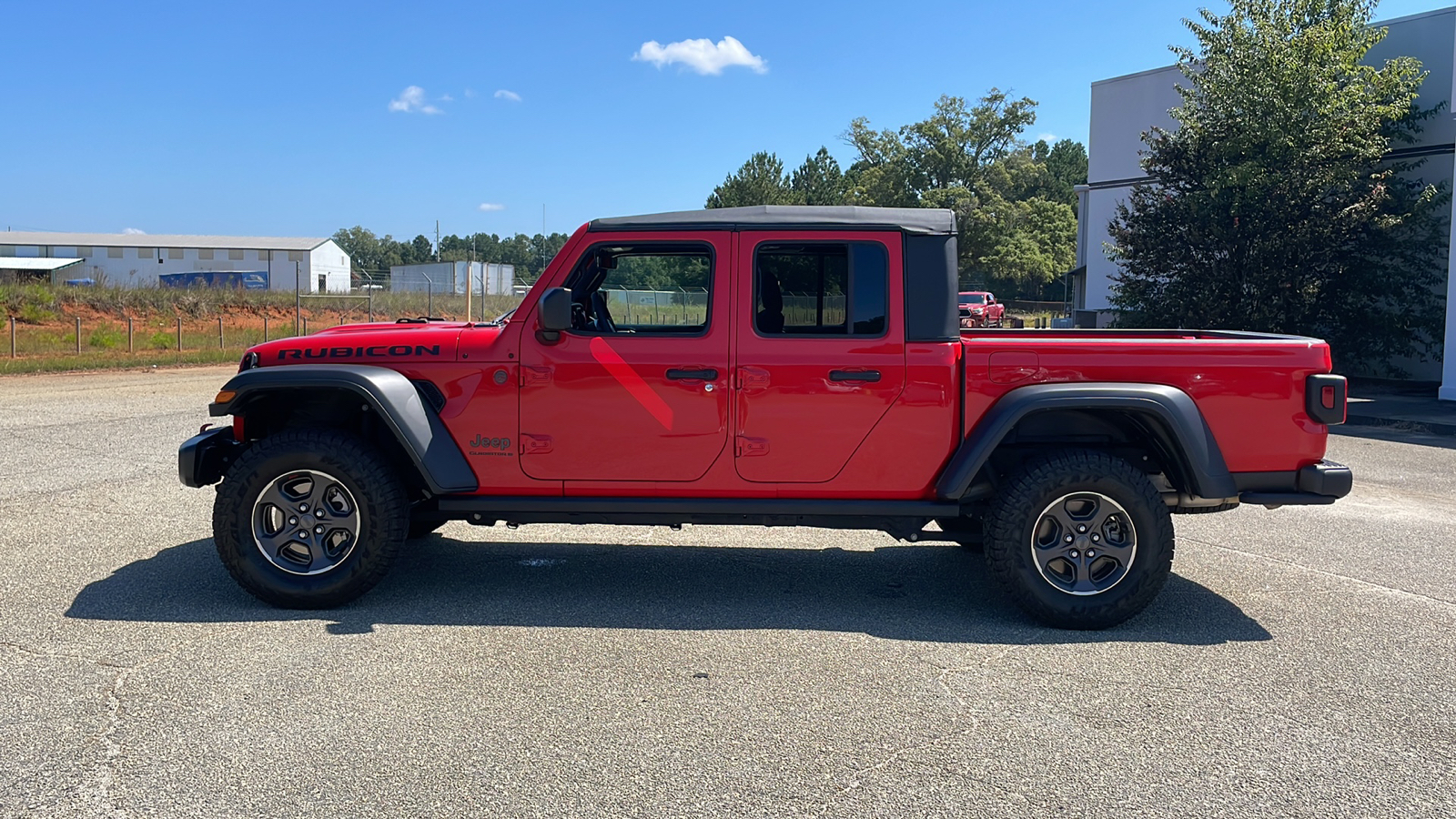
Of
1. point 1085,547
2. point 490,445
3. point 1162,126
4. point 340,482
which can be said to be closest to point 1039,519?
point 1085,547

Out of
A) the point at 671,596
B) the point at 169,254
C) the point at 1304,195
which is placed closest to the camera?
the point at 671,596

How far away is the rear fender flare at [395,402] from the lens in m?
5.02

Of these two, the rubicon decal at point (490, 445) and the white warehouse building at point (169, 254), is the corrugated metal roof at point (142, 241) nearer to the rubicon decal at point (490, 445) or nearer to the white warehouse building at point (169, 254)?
the white warehouse building at point (169, 254)

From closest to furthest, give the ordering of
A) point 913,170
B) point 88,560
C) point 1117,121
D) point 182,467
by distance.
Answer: point 182,467, point 88,560, point 1117,121, point 913,170

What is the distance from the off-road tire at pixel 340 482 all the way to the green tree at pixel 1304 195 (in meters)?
17.1

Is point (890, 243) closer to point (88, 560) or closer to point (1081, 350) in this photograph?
point (1081, 350)

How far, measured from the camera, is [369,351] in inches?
208

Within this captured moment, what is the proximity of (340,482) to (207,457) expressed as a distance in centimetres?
84

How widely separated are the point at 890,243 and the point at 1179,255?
16.3 meters

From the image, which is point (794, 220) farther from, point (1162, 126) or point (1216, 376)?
point (1162, 126)

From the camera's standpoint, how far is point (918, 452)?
5.12m

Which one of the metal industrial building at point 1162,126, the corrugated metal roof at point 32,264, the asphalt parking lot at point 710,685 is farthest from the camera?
the corrugated metal roof at point 32,264

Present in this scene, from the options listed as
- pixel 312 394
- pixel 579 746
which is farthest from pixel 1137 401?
pixel 312 394

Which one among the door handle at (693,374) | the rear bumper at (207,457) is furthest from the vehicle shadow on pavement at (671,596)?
the door handle at (693,374)
